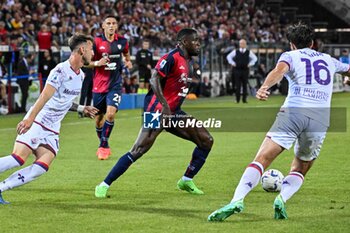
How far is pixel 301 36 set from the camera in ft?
29.8

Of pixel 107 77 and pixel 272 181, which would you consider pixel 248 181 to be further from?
pixel 107 77

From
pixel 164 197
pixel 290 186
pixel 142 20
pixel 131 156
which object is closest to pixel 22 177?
pixel 131 156

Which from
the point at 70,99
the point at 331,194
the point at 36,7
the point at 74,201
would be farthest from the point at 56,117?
the point at 36,7

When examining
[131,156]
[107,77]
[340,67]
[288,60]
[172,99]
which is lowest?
[107,77]

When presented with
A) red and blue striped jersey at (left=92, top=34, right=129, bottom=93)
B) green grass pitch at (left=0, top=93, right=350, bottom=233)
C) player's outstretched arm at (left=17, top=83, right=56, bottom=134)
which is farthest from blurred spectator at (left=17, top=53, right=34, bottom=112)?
player's outstretched arm at (left=17, top=83, right=56, bottom=134)

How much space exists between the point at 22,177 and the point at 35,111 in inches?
32.2

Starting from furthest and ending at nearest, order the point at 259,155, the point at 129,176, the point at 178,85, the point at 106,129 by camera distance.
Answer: the point at 106,129 → the point at 129,176 → the point at 178,85 → the point at 259,155

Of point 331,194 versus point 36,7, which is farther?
point 36,7

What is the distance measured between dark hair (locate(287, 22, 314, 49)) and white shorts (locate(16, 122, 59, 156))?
3.02 meters

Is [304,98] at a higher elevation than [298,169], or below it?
higher

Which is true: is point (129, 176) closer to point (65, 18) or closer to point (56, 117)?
point (56, 117)

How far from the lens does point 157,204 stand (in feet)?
33.8

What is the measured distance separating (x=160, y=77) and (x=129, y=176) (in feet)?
9.35

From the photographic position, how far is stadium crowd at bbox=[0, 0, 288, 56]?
27911 millimetres
